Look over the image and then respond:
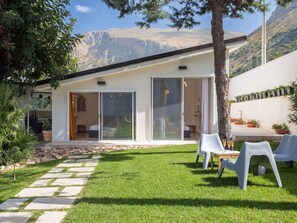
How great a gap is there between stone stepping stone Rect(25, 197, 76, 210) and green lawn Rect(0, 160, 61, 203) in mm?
632

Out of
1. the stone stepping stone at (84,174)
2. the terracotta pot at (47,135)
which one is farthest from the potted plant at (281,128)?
the stone stepping stone at (84,174)

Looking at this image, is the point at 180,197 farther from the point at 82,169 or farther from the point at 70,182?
the point at 82,169

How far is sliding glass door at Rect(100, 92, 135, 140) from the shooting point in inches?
493

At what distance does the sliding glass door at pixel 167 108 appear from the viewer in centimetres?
1247

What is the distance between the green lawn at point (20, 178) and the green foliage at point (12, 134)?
368 mm

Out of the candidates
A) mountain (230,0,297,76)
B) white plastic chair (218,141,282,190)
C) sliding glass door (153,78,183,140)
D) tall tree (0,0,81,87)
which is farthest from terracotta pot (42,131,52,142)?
mountain (230,0,297,76)

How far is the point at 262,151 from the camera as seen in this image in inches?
223

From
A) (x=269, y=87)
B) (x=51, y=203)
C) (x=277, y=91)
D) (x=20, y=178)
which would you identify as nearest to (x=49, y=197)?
(x=51, y=203)

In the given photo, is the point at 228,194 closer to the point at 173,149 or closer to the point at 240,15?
the point at 173,149

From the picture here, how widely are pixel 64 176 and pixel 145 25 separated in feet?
20.2

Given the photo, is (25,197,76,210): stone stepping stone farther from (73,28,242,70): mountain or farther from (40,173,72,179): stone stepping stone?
(73,28,242,70): mountain

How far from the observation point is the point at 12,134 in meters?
7.17

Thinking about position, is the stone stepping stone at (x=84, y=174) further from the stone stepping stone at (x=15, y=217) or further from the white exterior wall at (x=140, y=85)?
the white exterior wall at (x=140, y=85)

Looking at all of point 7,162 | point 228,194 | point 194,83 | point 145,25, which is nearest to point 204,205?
point 228,194
